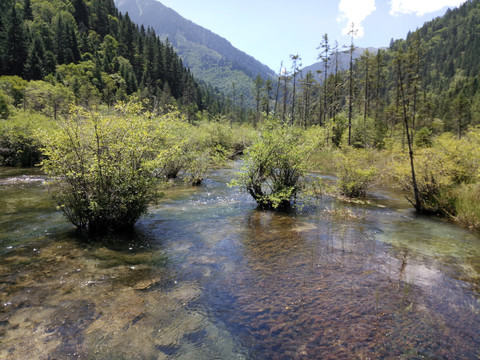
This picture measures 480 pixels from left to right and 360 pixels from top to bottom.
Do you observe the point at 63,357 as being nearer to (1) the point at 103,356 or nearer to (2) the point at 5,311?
(1) the point at 103,356

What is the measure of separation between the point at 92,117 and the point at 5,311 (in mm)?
5721

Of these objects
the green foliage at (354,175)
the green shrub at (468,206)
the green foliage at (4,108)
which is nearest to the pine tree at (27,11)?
the green foliage at (4,108)

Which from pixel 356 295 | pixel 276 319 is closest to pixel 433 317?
pixel 356 295

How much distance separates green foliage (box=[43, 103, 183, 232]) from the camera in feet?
27.8

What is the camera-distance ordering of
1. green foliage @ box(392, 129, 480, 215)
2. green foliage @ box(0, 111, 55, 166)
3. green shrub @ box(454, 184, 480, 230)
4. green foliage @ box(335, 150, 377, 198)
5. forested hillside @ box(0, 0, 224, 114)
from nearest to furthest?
green shrub @ box(454, 184, 480, 230), green foliage @ box(392, 129, 480, 215), green foliage @ box(335, 150, 377, 198), green foliage @ box(0, 111, 55, 166), forested hillside @ box(0, 0, 224, 114)

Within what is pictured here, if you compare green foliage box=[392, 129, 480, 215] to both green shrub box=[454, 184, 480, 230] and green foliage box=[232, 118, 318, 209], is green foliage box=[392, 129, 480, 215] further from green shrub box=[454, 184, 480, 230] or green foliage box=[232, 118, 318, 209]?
green foliage box=[232, 118, 318, 209]

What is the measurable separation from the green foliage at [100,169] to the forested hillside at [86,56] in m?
57.9

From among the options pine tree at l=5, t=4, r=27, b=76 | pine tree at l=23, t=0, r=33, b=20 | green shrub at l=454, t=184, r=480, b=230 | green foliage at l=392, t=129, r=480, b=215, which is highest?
pine tree at l=23, t=0, r=33, b=20

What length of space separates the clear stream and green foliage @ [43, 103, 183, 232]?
0.90 m

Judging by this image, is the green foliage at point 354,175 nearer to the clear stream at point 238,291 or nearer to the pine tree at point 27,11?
the clear stream at point 238,291

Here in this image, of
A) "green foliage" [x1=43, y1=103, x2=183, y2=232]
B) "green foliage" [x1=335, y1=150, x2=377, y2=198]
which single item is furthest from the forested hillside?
"green foliage" [x1=335, y1=150, x2=377, y2=198]

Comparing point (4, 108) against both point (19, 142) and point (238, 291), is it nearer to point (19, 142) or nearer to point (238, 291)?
point (19, 142)

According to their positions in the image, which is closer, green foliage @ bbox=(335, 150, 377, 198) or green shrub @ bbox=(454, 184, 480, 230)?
green shrub @ bbox=(454, 184, 480, 230)

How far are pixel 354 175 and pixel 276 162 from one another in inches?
224
